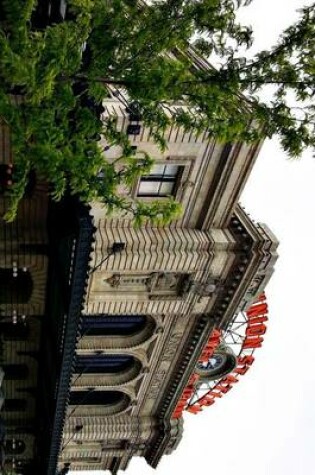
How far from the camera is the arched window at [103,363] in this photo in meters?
31.8

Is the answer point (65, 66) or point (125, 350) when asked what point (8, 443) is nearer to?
point (125, 350)

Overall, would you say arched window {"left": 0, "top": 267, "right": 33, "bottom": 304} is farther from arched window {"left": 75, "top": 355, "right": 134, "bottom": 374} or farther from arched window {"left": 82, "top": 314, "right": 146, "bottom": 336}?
arched window {"left": 75, "top": 355, "right": 134, "bottom": 374}

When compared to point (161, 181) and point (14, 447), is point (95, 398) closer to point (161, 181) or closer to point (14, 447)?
point (14, 447)

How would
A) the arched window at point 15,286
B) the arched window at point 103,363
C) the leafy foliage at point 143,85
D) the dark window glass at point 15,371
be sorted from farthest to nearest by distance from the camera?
the arched window at point 103,363, the dark window glass at point 15,371, the arched window at point 15,286, the leafy foliage at point 143,85

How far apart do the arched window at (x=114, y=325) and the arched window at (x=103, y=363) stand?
166cm

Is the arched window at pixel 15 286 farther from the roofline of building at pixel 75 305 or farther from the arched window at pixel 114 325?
the arched window at pixel 114 325

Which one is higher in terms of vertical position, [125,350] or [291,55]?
[125,350]

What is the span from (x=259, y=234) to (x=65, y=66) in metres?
15.3

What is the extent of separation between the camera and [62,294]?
21.8 metres

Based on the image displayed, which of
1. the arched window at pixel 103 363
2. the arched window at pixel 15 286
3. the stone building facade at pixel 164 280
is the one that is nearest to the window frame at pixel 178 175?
the stone building facade at pixel 164 280

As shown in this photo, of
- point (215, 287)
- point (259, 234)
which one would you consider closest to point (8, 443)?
point (215, 287)

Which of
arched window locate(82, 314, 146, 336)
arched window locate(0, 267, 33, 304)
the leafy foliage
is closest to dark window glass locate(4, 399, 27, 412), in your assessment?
arched window locate(82, 314, 146, 336)

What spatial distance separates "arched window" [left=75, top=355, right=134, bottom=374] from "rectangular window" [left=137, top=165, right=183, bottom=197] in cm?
1142

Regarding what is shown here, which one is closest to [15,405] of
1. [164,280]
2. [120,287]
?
[120,287]
